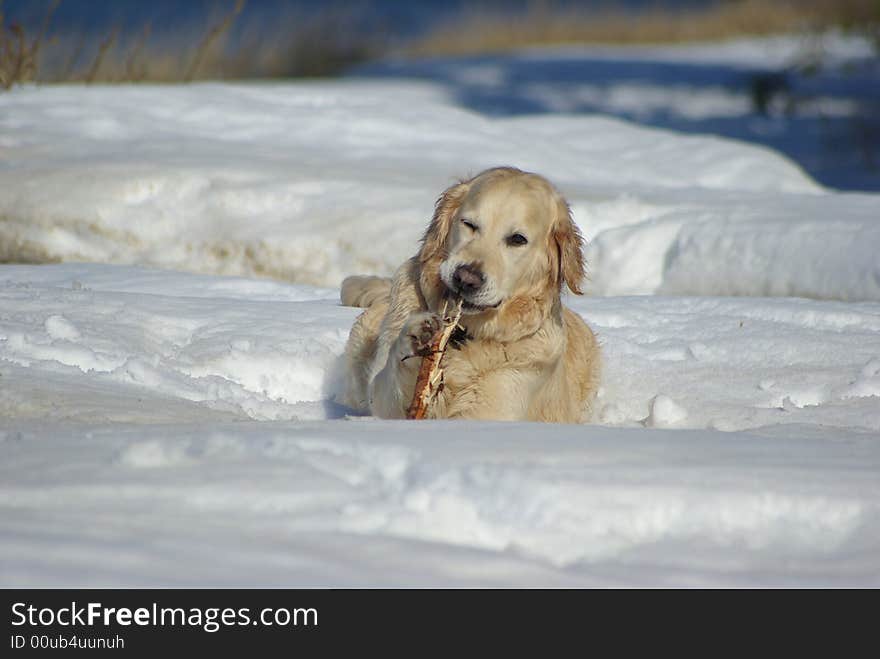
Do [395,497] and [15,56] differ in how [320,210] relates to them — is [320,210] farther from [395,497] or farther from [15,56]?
[395,497]

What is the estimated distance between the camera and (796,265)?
6.01 metres

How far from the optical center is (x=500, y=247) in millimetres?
3945

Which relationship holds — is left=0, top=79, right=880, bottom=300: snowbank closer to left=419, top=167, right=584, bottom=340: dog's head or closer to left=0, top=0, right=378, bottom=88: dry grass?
left=419, top=167, right=584, bottom=340: dog's head

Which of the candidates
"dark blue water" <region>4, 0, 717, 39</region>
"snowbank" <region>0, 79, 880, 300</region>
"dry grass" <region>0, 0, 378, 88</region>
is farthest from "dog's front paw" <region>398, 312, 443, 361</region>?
"dark blue water" <region>4, 0, 717, 39</region>

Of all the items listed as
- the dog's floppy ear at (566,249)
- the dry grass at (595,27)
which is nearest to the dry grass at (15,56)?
the dog's floppy ear at (566,249)

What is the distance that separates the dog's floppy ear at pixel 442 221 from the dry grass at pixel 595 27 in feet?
52.9

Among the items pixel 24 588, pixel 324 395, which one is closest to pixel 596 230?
pixel 324 395

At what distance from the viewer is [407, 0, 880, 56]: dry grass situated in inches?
803

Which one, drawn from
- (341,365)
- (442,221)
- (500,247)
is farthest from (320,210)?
(500,247)

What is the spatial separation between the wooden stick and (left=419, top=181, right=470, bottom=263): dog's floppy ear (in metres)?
0.30

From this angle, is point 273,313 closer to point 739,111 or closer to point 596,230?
point 596,230
